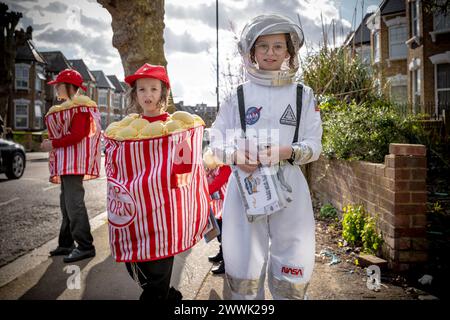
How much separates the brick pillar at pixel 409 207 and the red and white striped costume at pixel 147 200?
1.92 metres

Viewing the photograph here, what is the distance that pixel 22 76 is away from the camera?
32250 mm

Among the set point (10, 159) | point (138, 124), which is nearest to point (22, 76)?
point (10, 159)

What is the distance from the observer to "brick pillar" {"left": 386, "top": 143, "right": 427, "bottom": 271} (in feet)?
8.98

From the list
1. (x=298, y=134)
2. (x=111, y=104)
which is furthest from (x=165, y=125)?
(x=111, y=104)

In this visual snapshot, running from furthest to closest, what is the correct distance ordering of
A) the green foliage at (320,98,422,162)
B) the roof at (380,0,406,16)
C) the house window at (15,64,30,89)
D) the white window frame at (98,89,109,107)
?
the white window frame at (98,89,109,107)
the house window at (15,64,30,89)
the roof at (380,0,406,16)
the green foliage at (320,98,422,162)

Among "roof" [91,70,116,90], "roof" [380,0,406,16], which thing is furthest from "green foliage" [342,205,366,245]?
"roof" [91,70,116,90]

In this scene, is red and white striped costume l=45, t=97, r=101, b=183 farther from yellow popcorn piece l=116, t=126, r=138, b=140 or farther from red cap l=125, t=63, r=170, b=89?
yellow popcorn piece l=116, t=126, r=138, b=140

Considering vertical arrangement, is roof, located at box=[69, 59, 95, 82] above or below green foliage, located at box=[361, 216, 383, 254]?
above

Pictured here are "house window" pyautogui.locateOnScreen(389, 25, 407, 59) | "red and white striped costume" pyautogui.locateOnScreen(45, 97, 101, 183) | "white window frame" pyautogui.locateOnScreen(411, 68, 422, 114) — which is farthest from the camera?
"house window" pyautogui.locateOnScreen(389, 25, 407, 59)

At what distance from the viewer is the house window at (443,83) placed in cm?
1373

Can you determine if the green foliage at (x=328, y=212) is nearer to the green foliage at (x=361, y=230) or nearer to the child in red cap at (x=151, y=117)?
the green foliage at (x=361, y=230)

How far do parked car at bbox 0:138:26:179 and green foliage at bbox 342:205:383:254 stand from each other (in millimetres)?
9135

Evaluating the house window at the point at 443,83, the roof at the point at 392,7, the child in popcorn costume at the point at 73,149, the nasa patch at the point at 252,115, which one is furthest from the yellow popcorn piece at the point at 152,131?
the roof at the point at 392,7

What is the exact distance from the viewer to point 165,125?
82.0 inches
